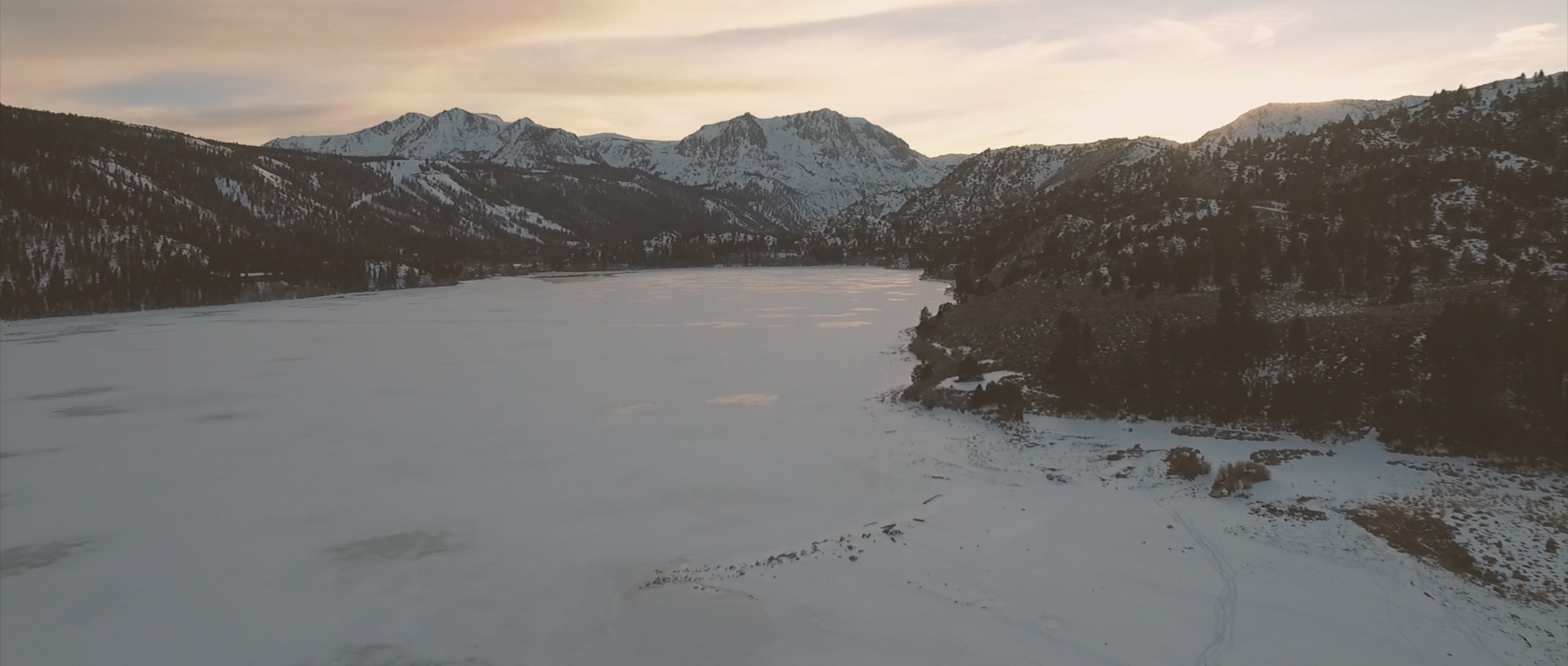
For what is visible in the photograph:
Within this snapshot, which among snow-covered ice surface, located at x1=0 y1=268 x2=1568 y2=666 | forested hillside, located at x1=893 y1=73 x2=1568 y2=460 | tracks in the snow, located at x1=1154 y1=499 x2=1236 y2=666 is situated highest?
forested hillside, located at x1=893 y1=73 x2=1568 y2=460

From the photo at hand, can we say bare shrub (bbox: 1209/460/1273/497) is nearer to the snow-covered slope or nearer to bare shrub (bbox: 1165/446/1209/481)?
bare shrub (bbox: 1165/446/1209/481)

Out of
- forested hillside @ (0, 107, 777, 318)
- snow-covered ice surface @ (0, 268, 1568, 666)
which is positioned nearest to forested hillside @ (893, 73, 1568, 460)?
snow-covered ice surface @ (0, 268, 1568, 666)

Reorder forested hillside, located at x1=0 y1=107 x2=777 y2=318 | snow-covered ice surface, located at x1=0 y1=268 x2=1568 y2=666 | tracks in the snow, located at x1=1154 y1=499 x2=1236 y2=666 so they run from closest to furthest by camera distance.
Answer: tracks in the snow, located at x1=1154 y1=499 x2=1236 y2=666 < snow-covered ice surface, located at x1=0 y1=268 x2=1568 y2=666 < forested hillside, located at x1=0 y1=107 x2=777 y2=318

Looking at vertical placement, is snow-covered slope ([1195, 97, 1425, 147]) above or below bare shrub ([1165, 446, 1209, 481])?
above

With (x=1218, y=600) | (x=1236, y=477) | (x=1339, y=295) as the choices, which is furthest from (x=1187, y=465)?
(x=1339, y=295)

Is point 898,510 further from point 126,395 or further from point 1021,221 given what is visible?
point 1021,221

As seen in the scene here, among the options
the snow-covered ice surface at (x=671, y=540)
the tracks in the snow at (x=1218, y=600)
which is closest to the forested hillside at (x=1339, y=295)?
the snow-covered ice surface at (x=671, y=540)

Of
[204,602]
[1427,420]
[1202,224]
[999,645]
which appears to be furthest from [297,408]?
[1202,224]
